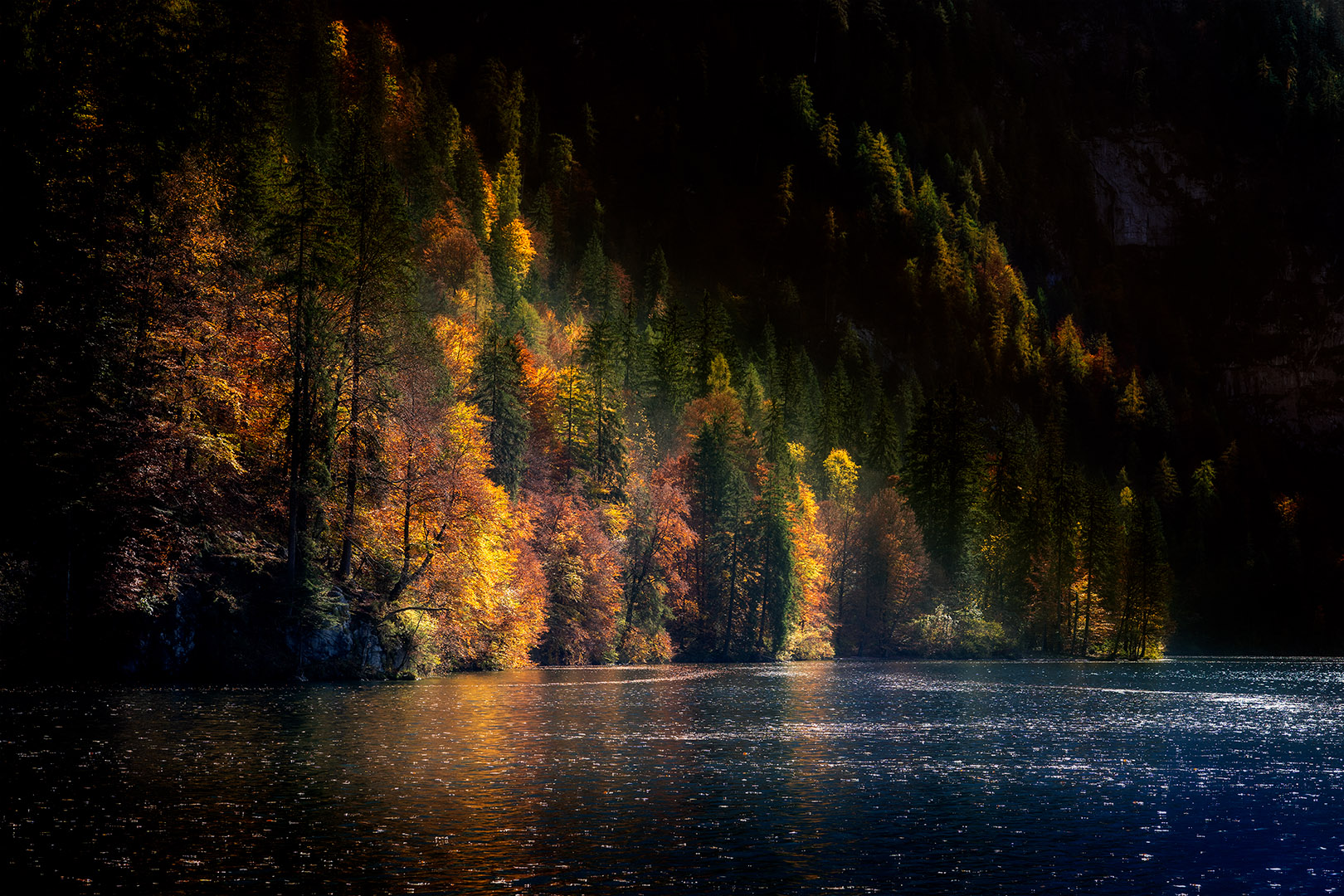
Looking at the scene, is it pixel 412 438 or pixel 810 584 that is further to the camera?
pixel 810 584

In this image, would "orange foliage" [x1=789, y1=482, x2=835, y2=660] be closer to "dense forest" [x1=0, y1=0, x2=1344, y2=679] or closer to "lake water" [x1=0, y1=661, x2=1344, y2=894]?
"dense forest" [x1=0, y1=0, x2=1344, y2=679]

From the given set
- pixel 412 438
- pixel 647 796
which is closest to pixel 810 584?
pixel 412 438

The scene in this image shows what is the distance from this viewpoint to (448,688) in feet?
178

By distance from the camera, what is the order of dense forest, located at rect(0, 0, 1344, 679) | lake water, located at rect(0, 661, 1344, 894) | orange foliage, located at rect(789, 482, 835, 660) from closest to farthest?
lake water, located at rect(0, 661, 1344, 894) → dense forest, located at rect(0, 0, 1344, 679) → orange foliage, located at rect(789, 482, 835, 660)

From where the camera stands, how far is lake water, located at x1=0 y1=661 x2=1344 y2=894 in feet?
60.1

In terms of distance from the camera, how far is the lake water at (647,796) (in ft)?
60.1

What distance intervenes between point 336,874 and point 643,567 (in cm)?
7280

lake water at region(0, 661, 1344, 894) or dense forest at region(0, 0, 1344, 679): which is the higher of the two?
dense forest at region(0, 0, 1344, 679)

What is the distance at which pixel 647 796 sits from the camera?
987 inches

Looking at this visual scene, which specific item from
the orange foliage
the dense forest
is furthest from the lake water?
the orange foliage

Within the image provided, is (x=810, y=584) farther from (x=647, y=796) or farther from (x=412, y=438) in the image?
(x=647, y=796)

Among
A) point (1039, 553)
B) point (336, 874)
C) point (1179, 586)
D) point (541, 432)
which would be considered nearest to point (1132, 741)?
point (336, 874)

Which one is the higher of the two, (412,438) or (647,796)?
(412,438)

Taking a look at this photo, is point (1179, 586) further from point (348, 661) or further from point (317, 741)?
point (317, 741)
